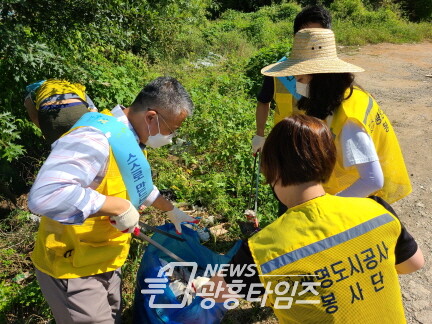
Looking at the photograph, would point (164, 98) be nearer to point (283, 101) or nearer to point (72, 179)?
point (72, 179)

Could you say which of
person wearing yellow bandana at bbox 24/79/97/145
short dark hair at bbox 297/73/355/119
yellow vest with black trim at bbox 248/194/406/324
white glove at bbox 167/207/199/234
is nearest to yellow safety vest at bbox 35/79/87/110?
person wearing yellow bandana at bbox 24/79/97/145

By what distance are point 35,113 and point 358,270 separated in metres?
2.96

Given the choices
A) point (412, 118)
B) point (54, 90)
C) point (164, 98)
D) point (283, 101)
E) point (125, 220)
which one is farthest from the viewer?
point (412, 118)

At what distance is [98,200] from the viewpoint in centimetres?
156

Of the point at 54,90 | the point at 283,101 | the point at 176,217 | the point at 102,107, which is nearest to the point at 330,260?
the point at 176,217

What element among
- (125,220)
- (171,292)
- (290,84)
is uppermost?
(290,84)

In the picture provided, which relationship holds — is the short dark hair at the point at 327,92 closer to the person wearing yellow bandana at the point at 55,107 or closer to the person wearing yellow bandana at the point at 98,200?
the person wearing yellow bandana at the point at 98,200

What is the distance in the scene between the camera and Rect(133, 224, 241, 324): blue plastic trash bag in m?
2.11

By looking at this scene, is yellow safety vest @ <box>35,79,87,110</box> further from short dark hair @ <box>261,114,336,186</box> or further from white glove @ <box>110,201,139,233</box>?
short dark hair @ <box>261,114,336,186</box>

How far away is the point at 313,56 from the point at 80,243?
5.24ft

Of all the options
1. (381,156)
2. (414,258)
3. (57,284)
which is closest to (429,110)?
(381,156)

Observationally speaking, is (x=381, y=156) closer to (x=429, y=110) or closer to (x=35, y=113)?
(x=35, y=113)

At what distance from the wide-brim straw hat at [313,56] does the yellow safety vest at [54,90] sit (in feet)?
6.10

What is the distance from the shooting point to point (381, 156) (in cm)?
205
